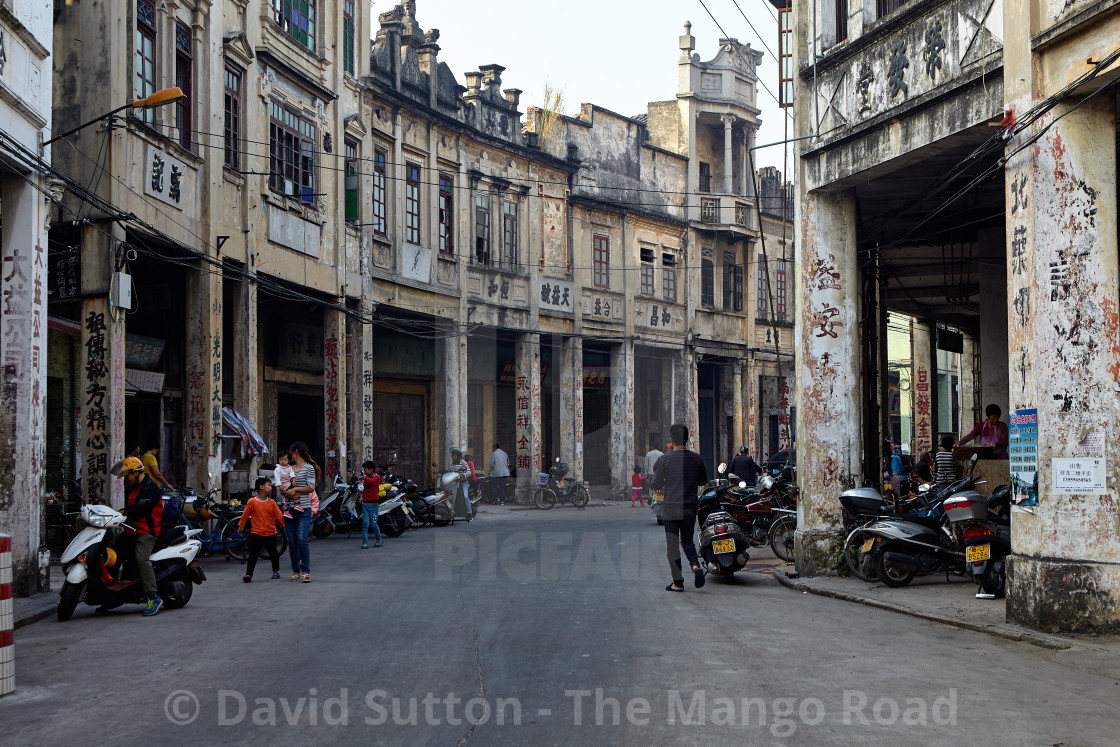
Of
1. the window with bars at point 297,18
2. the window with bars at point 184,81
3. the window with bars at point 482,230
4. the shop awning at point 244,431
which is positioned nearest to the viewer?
the window with bars at point 184,81

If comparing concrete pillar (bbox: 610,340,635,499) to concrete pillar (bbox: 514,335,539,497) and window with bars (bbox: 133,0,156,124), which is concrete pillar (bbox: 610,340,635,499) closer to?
concrete pillar (bbox: 514,335,539,497)

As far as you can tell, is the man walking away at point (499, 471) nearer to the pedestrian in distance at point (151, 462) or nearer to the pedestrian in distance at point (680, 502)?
the pedestrian in distance at point (151, 462)

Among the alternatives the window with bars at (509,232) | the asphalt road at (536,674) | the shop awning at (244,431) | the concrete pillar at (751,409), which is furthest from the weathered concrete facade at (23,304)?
the concrete pillar at (751,409)

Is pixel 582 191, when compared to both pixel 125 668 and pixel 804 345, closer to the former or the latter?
pixel 804 345

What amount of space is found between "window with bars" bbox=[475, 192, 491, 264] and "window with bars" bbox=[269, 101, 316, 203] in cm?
750

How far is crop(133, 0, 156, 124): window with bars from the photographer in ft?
53.4

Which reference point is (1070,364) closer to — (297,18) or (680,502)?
(680,502)

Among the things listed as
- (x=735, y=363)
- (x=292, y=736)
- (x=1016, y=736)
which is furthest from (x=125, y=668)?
(x=735, y=363)

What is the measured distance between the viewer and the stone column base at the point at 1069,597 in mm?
8611

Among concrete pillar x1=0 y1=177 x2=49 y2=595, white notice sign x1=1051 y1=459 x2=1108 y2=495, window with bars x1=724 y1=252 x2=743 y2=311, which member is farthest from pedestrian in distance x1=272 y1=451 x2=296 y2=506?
window with bars x1=724 y1=252 x2=743 y2=311

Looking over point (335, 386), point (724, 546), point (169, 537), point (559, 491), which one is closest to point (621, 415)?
point (559, 491)

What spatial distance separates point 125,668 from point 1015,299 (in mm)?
7498

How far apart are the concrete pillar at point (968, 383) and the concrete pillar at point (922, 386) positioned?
92 cm

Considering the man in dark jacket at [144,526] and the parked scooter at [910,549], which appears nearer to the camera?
the man in dark jacket at [144,526]
